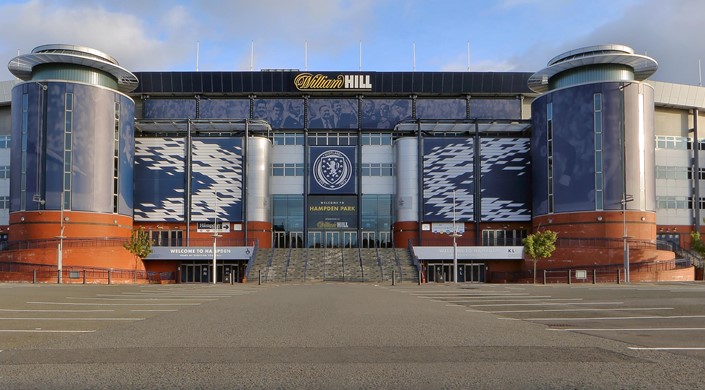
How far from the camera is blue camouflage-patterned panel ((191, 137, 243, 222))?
6975cm

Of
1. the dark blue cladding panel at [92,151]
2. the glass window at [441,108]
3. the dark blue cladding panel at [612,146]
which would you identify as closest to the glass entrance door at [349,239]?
the glass window at [441,108]

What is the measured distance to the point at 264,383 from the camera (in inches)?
299

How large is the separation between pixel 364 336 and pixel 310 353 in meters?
2.46

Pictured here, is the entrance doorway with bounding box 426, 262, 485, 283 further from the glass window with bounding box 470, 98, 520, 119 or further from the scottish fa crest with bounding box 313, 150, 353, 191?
the glass window with bounding box 470, 98, 520, 119

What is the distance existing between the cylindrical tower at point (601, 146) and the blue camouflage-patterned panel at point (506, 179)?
15.5 feet

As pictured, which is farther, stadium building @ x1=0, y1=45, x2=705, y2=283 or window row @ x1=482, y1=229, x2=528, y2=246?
window row @ x1=482, y1=229, x2=528, y2=246

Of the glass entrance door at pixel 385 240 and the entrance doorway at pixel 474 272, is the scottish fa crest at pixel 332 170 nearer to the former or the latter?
the glass entrance door at pixel 385 240

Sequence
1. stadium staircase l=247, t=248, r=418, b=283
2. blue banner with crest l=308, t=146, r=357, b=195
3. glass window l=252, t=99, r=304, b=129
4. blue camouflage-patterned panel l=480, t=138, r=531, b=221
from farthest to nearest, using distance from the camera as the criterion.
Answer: glass window l=252, t=99, r=304, b=129, blue banner with crest l=308, t=146, r=357, b=195, blue camouflage-patterned panel l=480, t=138, r=531, b=221, stadium staircase l=247, t=248, r=418, b=283

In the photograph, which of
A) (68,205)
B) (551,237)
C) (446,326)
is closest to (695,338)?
(446,326)

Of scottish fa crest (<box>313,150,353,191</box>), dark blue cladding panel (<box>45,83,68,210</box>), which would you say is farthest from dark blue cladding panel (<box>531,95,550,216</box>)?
dark blue cladding panel (<box>45,83,68,210</box>)

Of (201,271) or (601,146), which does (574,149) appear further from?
(201,271)

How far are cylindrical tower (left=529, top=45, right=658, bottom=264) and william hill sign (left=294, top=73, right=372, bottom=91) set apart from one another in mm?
20003

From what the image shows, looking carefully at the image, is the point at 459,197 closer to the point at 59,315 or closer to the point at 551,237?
the point at 551,237

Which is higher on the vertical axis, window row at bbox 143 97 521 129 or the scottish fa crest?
window row at bbox 143 97 521 129
